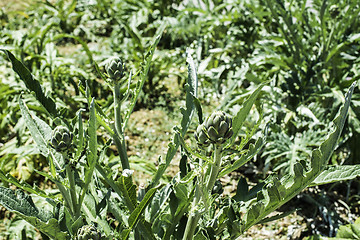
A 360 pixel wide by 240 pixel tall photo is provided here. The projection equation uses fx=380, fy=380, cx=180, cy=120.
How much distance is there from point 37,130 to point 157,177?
1.36 feet

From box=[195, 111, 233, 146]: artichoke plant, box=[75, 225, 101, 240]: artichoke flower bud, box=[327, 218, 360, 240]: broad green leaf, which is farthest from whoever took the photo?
box=[327, 218, 360, 240]: broad green leaf

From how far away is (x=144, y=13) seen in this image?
445 centimetres

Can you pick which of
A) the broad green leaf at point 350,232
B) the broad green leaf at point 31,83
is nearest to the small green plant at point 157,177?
the broad green leaf at point 31,83

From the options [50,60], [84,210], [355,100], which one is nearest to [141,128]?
[50,60]

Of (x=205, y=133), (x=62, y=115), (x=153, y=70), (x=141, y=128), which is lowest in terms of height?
(x=141, y=128)

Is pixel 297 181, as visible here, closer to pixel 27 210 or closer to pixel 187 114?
pixel 187 114

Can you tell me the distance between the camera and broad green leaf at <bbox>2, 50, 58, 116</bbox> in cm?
115

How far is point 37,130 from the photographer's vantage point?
1222mm

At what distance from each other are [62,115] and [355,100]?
1.67 metres

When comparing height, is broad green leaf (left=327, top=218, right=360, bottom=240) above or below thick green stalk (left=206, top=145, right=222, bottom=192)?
below

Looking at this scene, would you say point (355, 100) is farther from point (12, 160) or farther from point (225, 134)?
point (12, 160)

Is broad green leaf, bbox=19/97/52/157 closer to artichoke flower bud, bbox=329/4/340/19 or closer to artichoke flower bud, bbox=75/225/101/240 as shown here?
artichoke flower bud, bbox=75/225/101/240

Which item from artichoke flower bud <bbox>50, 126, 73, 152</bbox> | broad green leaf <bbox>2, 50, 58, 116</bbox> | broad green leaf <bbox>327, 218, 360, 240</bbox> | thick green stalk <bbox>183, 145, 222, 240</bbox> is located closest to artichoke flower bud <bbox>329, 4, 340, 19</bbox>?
broad green leaf <bbox>327, 218, 360, 240</bbox>

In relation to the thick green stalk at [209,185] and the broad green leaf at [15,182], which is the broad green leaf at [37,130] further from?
the thick green stalk at [209,185]
